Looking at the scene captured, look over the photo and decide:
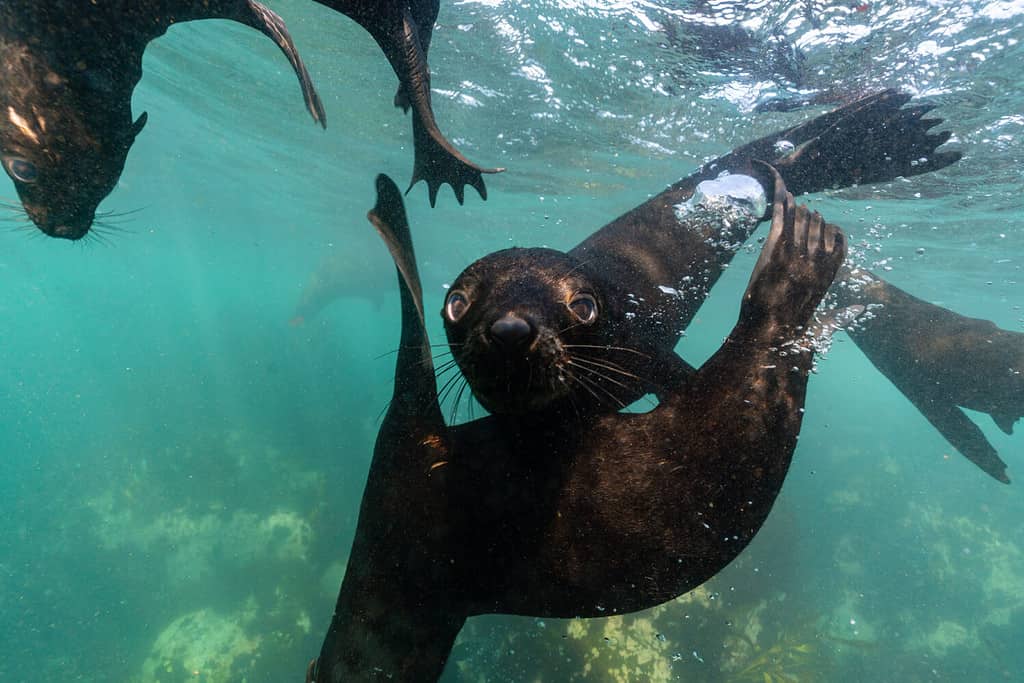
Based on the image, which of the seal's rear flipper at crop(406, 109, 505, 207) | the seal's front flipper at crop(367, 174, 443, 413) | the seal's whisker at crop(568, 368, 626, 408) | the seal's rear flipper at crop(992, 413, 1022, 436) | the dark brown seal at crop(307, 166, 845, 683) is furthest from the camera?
the seal's rear flipper at crop(992, 413, 1022, 436)

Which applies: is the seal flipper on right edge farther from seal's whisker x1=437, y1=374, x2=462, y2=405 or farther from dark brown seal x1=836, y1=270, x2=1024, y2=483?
seal's whisker x1=437, y1=374, x2=462, y2=405

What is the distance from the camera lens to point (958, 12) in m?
5.57

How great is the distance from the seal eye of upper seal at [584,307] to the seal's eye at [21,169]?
2.98 m

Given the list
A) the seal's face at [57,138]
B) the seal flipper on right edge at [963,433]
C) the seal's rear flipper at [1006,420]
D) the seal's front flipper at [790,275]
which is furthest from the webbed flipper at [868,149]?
the seal's face at [57,138]

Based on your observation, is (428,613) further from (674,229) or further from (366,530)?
(674,229)

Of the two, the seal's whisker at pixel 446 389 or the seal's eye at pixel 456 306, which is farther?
the seal's whisker at pixel 446 389

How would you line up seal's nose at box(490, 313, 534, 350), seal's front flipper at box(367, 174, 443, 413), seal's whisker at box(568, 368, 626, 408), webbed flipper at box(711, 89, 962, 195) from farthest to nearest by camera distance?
webbed flipper at box(711, 89, 962, 195)
seal's front flipper at box(367, 174, 443, 413)
seal's whisker at box(568, 368, 626, 408)
seal's nose at box(490, 313, 534, 350)

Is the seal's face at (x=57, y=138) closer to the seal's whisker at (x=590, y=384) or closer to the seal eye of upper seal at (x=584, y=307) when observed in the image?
the seal eye of upper seal at (x=584, y=307)

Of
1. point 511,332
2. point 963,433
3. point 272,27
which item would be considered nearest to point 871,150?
point 963,433

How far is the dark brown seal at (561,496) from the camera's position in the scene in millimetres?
1821

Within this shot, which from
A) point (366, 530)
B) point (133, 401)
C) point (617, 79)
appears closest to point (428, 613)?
point (366, 530)

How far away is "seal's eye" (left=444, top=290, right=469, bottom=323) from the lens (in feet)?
6.71

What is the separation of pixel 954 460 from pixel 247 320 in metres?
43.6

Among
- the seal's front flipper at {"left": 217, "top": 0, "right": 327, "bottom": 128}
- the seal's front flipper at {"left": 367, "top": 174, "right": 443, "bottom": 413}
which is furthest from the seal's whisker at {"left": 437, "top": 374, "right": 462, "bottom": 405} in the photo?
the seal's front flipper at {"left": 217, "top": 0, "right": 327, "bottom": 128}
